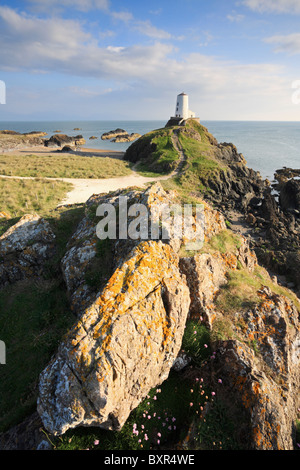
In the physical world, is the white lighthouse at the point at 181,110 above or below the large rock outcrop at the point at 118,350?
above

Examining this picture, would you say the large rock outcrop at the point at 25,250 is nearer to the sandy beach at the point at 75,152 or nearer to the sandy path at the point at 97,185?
the sandy path at the point at 97,185

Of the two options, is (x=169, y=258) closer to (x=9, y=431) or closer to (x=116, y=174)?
(x=9, y=431)

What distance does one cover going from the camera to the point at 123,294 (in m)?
5.86

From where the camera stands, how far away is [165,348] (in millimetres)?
5980

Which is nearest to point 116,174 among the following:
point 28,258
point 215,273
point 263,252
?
point 263,252

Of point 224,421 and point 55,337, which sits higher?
point 55,337

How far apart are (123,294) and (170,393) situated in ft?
9.30

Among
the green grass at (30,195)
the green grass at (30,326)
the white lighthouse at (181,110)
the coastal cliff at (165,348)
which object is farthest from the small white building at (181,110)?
the coastal cliff at (165,348)

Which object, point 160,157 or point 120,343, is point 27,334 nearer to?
point 120,343

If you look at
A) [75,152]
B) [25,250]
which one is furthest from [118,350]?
[75,152]

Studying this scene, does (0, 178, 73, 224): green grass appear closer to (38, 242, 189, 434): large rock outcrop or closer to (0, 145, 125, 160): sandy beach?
(38, 242, 189, 434): large rock outcrop

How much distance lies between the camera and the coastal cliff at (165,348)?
194 inches

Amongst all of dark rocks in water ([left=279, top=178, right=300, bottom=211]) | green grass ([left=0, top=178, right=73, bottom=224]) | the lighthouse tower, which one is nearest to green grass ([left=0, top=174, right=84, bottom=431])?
green grass ([left=0, top=178, right=73, bottom=224])

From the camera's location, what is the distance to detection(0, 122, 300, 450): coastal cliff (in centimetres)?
493
